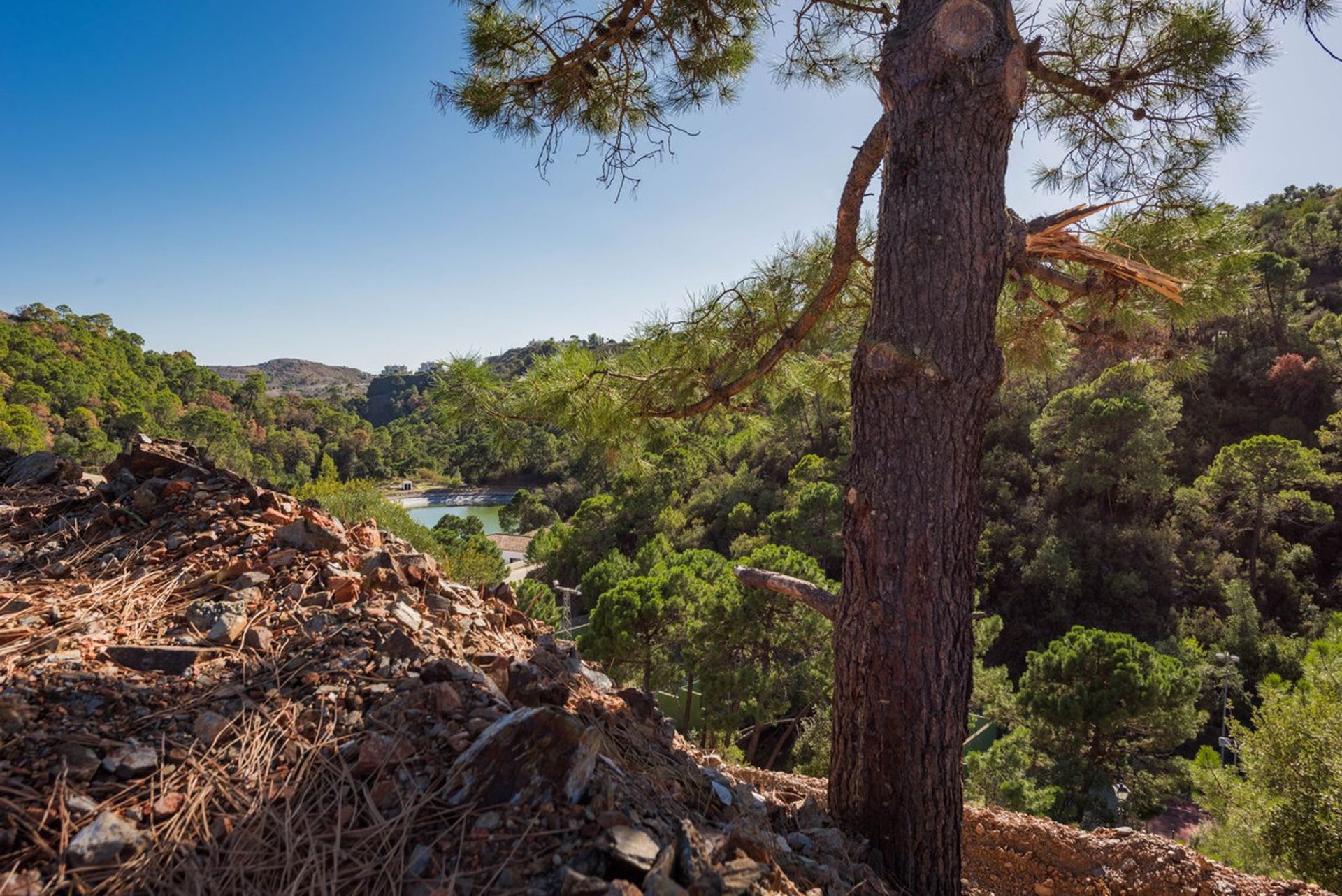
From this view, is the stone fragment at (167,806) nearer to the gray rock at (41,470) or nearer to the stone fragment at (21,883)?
the stone fragment at (21,883)

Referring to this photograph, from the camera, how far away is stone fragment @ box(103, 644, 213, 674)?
3.88 ft

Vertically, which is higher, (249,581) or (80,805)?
(249,581)

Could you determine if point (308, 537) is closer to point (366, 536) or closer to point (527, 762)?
point (366, 536)

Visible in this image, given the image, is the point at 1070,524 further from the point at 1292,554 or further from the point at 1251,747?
the point at 1251,747

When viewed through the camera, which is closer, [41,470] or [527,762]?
[527,762]

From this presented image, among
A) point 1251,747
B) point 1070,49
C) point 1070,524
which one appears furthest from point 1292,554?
point 1070,49

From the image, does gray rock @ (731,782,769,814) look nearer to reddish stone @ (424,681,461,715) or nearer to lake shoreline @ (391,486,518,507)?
reddish stone @ (424,681,461,715)

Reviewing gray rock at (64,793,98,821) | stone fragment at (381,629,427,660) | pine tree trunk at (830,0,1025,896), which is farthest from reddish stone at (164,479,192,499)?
pine tree trunk at (830,0,1025,896)

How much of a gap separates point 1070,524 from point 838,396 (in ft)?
60.1

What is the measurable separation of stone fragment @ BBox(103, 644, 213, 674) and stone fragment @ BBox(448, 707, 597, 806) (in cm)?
63

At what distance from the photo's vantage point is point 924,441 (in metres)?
1.69

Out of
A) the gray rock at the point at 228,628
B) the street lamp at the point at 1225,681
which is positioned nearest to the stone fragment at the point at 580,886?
the gray rock at the point at 228,628

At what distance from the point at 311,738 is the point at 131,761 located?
249 mm

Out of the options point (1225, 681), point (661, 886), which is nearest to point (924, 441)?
point (661, 886)
